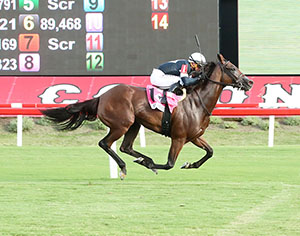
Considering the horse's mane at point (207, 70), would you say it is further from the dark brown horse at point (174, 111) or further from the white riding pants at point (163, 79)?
the white riding pants at point (163, 79)

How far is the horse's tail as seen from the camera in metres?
7.68

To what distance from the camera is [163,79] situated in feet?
25.4

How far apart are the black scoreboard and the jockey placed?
5954 millimetres

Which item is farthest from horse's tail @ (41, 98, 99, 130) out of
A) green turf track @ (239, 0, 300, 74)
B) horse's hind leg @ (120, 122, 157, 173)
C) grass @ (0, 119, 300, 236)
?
green turf track @ (239, 0, 300, 74)

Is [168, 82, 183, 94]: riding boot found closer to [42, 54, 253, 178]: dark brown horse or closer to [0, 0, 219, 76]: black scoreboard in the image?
[42, 54, 253, 178]: dark brown horse

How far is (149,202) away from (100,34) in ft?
28.1

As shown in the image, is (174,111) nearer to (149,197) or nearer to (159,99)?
(159,99)

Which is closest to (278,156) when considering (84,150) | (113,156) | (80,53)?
(84,150)

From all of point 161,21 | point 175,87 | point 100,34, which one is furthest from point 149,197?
point 100,34

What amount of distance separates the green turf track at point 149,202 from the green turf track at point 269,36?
6013 millimetres

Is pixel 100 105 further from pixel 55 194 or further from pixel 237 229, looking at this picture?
pixel 237 229

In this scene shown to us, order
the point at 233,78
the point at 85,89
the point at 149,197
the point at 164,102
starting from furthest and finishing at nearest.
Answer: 1. the point at 85,89
2. the point at 233,78
3. the point at 164,102
4. the point at 149,197

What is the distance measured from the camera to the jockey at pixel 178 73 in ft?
24.8

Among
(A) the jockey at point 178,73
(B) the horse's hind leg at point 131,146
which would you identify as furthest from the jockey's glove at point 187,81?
(B) the horse's hind leg at point 131,146
